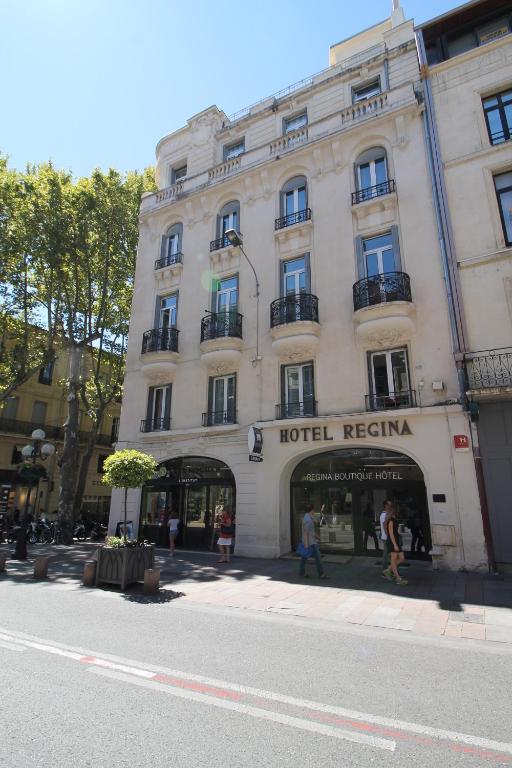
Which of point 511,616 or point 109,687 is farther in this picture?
point 511,616

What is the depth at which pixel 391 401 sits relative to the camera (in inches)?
514

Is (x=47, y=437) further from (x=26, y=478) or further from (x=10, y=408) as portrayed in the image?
(x=26, y=478)

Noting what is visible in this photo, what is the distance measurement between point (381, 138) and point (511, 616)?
15938mm

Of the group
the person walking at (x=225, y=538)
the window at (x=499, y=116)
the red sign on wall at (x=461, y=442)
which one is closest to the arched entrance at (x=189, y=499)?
the person walking at (x=225, y=538)

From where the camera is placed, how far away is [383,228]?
48.1ft

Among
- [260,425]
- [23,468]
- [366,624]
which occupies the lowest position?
[366,624]

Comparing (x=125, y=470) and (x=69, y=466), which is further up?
(x=69, y=466)

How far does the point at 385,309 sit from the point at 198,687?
37.1 ft

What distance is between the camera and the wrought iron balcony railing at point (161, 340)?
17.7 meters

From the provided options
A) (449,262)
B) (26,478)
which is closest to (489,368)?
(449,262)

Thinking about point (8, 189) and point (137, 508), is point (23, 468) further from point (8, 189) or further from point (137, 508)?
point (8, 189)

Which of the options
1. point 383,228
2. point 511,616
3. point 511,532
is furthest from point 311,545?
point 383,228

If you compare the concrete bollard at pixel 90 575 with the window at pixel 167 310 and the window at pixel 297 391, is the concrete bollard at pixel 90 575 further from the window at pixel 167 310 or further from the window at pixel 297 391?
the window at pixel 167 310

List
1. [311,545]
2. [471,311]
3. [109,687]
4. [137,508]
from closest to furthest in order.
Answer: [109,687]
[311,545]
[471,311]
[137,508]
